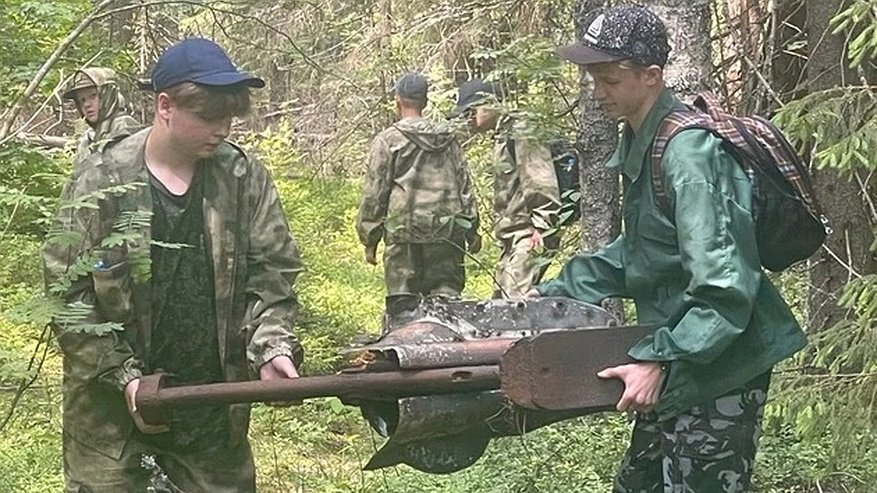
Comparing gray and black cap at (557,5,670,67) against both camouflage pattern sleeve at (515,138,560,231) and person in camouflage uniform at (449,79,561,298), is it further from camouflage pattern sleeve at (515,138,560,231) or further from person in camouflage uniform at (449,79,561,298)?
camouflage pattern sleeve at (515,138,560,231)

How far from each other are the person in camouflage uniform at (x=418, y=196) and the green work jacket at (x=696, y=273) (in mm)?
Result: 5976

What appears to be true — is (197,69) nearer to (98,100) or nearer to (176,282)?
(176,282)

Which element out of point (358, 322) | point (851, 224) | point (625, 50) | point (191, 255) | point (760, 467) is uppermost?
point (625, 50)

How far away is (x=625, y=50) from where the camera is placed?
4.24 m

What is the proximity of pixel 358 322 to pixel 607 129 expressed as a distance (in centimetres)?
504

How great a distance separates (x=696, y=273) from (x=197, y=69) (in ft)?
5.83

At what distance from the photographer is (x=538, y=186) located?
1002 centimetres

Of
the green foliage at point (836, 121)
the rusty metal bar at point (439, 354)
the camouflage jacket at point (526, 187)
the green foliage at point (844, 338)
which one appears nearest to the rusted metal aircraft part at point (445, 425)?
the rusty metal bar at point (439, 354)

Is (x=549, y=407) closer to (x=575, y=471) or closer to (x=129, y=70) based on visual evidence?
(x=575, y=471)

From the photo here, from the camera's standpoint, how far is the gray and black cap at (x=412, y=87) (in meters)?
10.5

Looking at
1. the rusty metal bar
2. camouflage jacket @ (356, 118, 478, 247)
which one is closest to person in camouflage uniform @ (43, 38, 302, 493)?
the rusty metal bar

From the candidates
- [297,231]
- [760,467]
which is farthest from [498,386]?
[297,231]

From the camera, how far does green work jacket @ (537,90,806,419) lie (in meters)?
3.92

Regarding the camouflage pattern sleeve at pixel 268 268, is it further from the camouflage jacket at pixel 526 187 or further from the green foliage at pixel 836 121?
the camouflage jacket at pixel 526 187
